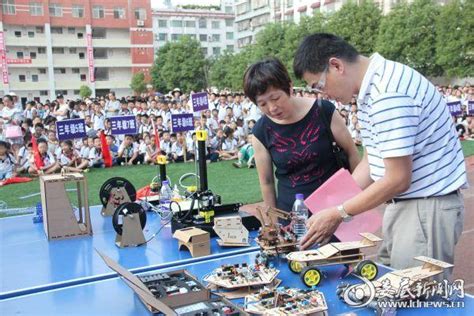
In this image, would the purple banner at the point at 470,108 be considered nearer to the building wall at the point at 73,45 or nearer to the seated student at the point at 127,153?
the seated student at the point at 127,153

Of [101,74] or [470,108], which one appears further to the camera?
[101,74]

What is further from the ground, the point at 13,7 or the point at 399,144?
the point at 13,7

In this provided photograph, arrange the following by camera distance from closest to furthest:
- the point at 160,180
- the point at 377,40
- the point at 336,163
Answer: the point at 336,163
the point at 160,180
the point at 377,40

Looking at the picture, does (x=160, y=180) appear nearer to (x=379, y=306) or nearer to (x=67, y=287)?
(x=67, y=287)

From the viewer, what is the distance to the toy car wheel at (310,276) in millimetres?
1680

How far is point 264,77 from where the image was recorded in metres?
2.10

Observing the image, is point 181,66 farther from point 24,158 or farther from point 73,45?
point 24,158

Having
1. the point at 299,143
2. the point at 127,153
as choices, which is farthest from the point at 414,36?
the point at 299,143

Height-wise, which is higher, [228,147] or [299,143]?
[299,143]

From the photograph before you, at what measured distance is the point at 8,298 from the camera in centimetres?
186

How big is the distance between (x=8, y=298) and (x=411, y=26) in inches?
939

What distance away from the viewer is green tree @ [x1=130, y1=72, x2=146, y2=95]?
1574 inches

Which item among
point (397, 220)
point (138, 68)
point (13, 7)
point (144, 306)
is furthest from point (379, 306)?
point (138, 68)

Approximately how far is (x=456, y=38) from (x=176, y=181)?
58.0ft
